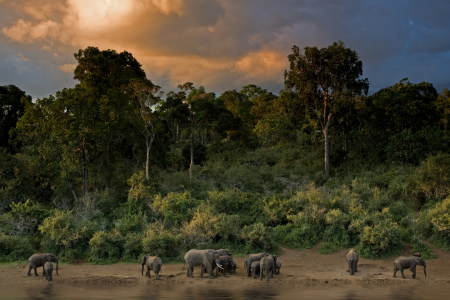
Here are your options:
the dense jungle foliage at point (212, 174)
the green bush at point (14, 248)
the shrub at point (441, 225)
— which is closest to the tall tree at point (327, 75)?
the dense jungle foliage at point (212, 174)

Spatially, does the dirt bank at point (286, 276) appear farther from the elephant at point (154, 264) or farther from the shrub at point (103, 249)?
the shrub at point (103, 249)

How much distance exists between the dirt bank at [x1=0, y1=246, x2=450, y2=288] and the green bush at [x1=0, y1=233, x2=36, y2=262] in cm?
147

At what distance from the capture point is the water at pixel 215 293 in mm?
10867

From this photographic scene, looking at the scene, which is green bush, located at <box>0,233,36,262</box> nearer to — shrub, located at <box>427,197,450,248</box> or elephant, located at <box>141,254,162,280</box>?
elephant, located at <box>141,254,162,280</box>

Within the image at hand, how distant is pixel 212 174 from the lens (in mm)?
30250

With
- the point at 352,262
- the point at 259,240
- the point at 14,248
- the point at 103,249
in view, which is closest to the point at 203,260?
the point at 259,240

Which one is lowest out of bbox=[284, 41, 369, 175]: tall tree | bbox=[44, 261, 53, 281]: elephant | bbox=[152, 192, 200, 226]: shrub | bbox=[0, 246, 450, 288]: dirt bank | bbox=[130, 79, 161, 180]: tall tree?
bbox=[0, 246, 450, 288]: dirt bank

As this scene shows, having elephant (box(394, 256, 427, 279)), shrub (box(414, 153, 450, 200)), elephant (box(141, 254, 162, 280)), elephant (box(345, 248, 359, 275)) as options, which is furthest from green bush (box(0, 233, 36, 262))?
shrub (box(414, 153, 450, 200))

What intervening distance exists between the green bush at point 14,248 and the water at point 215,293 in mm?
3823

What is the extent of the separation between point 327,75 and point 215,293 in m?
23.9

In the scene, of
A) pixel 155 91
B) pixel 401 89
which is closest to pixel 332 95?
pixel 401 89

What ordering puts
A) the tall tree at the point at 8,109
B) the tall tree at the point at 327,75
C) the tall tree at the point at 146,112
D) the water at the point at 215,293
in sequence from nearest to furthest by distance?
the water at the point at 215,293 < the tall tree at the point at 146,112 < the tall tree at the point at 327,75 < the tall tree at the point at 8,109

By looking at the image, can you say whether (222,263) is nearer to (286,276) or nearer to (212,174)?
(286,276)

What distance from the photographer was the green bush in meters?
15.7
